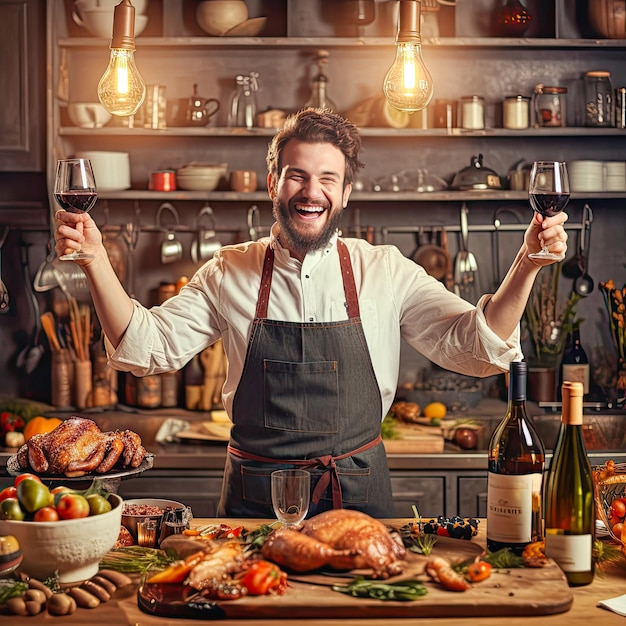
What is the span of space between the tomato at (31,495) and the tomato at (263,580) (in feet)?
1.23

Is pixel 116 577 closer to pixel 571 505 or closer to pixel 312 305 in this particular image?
pixel 571 505

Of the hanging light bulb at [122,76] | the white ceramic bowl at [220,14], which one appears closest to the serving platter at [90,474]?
the hanging light bulb at [122,76]

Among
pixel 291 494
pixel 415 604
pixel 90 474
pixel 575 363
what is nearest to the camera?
pixel 415 604

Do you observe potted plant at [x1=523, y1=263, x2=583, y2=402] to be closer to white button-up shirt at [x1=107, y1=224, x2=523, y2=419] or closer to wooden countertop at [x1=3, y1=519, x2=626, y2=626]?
white button-up shirt at [x1=107, y1=224, x2=523, y2=419]

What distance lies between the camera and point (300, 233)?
2.57 m

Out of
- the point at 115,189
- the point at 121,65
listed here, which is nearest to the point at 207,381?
the point at 115,189

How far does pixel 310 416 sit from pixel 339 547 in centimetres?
90

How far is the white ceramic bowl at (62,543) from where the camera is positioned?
1.63 m

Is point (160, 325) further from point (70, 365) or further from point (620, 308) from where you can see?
point (620, 308)

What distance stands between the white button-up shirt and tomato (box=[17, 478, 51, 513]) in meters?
0.89

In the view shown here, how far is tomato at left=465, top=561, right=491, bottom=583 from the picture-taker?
1.66 m

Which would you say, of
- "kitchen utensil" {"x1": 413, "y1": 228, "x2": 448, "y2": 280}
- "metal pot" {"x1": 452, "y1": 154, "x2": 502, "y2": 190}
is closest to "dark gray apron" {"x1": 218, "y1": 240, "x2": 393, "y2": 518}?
"metal pot" {"x1": 452, "y1": 154, "x2": 502, "y2": 190}

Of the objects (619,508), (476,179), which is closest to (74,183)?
(619,508)

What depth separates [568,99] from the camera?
13.8ft
